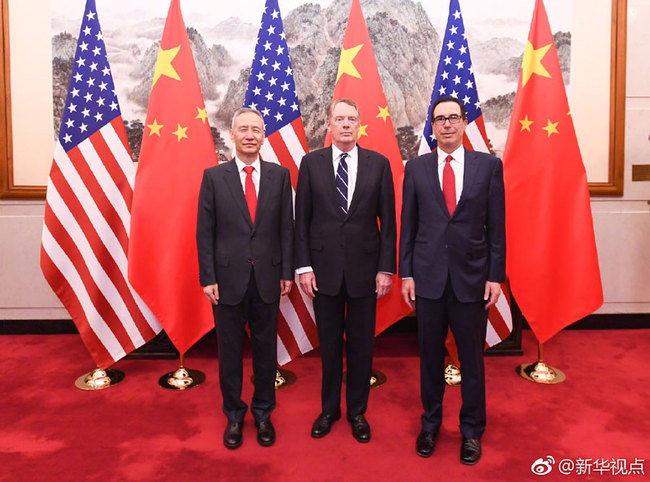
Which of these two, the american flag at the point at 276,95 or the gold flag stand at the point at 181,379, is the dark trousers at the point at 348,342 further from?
the gold flag stand at the point at 181,379

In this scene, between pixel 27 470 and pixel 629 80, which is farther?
pixel 629 80

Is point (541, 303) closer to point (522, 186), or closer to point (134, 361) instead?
point (522, 186)

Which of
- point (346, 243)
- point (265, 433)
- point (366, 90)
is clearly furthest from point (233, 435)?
point (366, 90)

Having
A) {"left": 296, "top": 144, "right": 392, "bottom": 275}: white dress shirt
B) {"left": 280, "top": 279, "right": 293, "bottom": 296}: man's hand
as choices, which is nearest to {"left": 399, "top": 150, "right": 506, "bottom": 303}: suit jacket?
{"left": 296, "top": 144, "right": 392, "bottom": 275}: white dress shirt

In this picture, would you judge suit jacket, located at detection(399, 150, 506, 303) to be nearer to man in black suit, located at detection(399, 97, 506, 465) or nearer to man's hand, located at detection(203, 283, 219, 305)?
man in black suit, located at detection(399, 97, 506, 465)

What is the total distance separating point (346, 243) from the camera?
2457 millimetres

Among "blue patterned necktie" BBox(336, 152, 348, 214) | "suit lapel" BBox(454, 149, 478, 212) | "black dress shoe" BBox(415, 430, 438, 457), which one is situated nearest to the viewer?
"suit lapel" BBox(454, 149, 478, 212)

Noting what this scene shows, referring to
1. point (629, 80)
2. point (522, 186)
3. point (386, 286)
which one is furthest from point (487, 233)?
point (629, 80)

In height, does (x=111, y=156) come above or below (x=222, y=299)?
above

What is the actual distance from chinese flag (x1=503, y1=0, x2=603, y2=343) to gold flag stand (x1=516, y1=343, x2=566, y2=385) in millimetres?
193

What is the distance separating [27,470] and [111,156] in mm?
2019

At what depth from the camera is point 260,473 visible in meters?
2.27

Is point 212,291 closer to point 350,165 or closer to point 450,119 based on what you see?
point 350,165

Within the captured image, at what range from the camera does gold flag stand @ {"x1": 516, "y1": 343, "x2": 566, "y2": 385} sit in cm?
335
